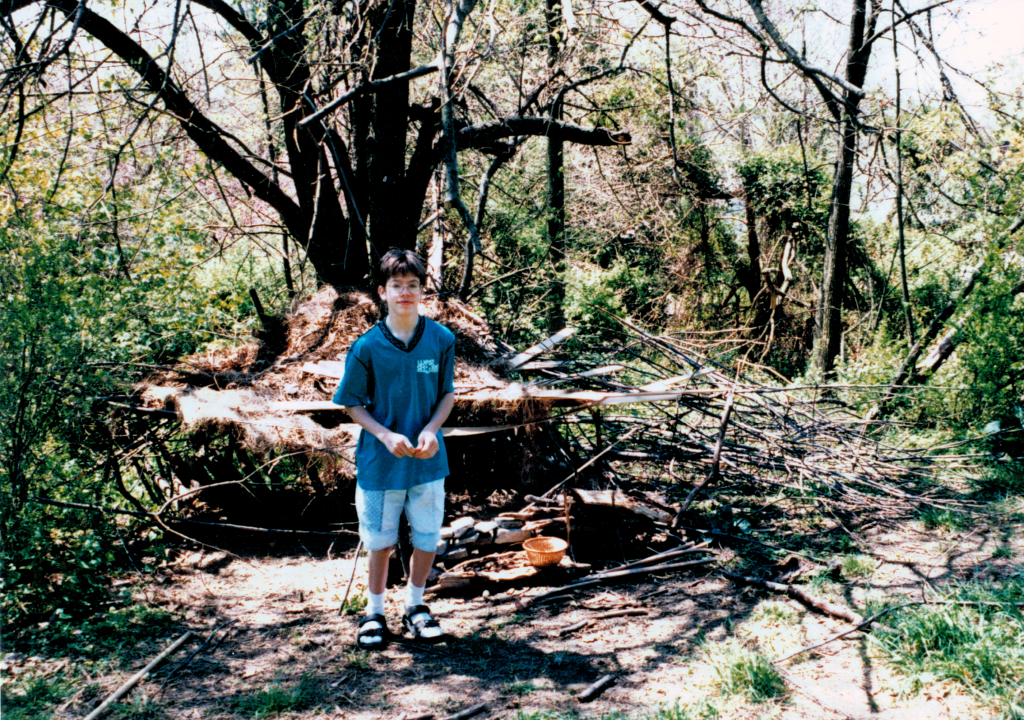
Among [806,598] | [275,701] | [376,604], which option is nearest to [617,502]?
[806,598]

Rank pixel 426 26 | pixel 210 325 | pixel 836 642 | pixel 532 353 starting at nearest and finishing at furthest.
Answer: pixel 836 642, pixel 532 353, pixel 210 325, pixel 426 26

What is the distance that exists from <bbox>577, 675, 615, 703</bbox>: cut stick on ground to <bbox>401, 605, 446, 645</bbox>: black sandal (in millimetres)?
862

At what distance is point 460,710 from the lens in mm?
3281

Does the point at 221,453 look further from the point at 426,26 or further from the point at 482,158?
the point at 482,158

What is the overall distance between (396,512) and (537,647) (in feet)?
3.49

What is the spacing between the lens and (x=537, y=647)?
398cm

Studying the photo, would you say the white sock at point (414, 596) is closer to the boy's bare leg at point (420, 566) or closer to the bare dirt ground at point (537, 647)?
the boy's bare leg at point (420, 566)

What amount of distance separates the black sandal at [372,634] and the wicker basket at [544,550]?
122 cm

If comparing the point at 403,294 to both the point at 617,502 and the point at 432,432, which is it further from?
the point at 617,502

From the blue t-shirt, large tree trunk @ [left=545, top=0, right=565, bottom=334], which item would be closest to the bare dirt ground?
the blue t-shirt

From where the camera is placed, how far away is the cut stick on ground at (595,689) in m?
3.39

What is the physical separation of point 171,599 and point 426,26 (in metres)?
6.21

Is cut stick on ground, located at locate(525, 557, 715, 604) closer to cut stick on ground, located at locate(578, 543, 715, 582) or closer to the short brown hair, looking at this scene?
cut stick on ground, located at locate(578, 543, 715, 582)

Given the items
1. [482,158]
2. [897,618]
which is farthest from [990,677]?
[482,158]
